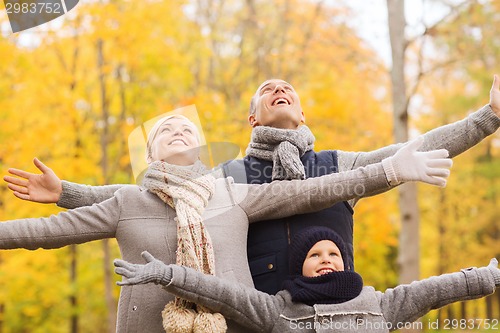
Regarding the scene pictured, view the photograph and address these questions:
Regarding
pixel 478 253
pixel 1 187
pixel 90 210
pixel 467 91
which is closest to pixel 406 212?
pixel 90 210

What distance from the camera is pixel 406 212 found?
8.03 metres

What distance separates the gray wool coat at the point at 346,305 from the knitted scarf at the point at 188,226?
0.33 ft

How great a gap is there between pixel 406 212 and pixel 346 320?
5.24 meters

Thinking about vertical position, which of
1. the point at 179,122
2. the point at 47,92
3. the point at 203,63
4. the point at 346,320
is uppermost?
the point at 203,63

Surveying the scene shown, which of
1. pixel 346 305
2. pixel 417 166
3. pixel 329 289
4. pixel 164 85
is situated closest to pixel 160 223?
pixel 329 289

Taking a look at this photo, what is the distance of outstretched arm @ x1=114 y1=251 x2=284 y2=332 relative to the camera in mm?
2727

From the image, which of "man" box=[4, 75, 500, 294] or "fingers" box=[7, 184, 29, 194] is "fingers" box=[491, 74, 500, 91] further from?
"fingers" box=[7, 184, 29, 194]

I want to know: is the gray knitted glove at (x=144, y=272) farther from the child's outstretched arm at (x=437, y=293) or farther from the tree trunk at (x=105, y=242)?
the tree trunk at (x=105, y=242)

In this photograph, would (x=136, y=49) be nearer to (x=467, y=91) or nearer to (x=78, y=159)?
(x=78, y=159)

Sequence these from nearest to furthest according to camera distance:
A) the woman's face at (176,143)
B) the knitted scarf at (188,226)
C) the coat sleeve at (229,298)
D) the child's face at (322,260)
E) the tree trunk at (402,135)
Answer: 1. the coat sleeve at (229,298)
2. the knitted scarf at (188,226)
3. the child's face at (322,260)
4. the woman's face at (176,143)
5. the tree trunk at (402,135)

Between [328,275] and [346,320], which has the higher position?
[328,275]

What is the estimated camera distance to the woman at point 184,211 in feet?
9.98

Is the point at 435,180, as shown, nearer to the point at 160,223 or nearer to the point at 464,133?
the point at 464,133

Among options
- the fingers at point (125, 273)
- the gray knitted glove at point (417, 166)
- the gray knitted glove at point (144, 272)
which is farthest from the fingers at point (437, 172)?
the fingers at point (125, 273)
